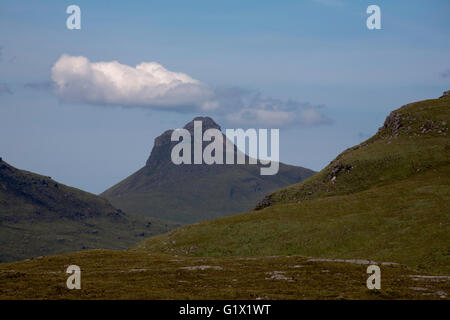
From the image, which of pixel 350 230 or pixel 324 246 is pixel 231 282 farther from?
pixel 350 230

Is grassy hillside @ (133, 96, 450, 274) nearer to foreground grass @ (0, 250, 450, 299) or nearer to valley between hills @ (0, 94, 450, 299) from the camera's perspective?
valley between hills @ (0, 94, 450, 299)

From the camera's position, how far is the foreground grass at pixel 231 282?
161 feet

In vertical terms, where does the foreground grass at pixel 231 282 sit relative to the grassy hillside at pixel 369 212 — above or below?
below

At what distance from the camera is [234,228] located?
4316 inches

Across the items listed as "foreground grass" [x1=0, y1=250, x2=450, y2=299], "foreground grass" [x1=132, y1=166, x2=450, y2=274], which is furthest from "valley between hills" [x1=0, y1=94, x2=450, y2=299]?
"foreground grass" [x1=132, y1=166, x2=450, y2=274]

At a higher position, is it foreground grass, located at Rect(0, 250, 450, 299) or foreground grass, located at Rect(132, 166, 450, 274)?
foreground grass, located at Rect(132, 166, 450, 274)

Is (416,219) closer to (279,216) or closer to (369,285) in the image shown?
(279,216)

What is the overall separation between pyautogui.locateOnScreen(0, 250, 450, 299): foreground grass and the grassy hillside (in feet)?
49.1

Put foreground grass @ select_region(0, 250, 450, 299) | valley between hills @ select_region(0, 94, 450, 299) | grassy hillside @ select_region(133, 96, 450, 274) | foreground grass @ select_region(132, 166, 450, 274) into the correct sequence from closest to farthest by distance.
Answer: foreground grass @ select_region(0, 250, 450, 299) < valley between hills @ select_region(0, 94, 450, 299) < foreground grass @ select_region(132, 166, 450, 274) < grassy hillside @ select_region(133, 96, 450, 274)

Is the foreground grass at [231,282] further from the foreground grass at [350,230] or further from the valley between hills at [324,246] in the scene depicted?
the foreground grass at [350,230]

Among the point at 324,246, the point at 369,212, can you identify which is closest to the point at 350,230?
the point at 324,246

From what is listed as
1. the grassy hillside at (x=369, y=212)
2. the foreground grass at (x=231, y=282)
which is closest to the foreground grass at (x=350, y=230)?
the grassy hillside at (x=369, y=212)

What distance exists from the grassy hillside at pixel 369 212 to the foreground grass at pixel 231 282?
589 inches

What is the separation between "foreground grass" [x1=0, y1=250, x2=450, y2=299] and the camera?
49.0 metres
